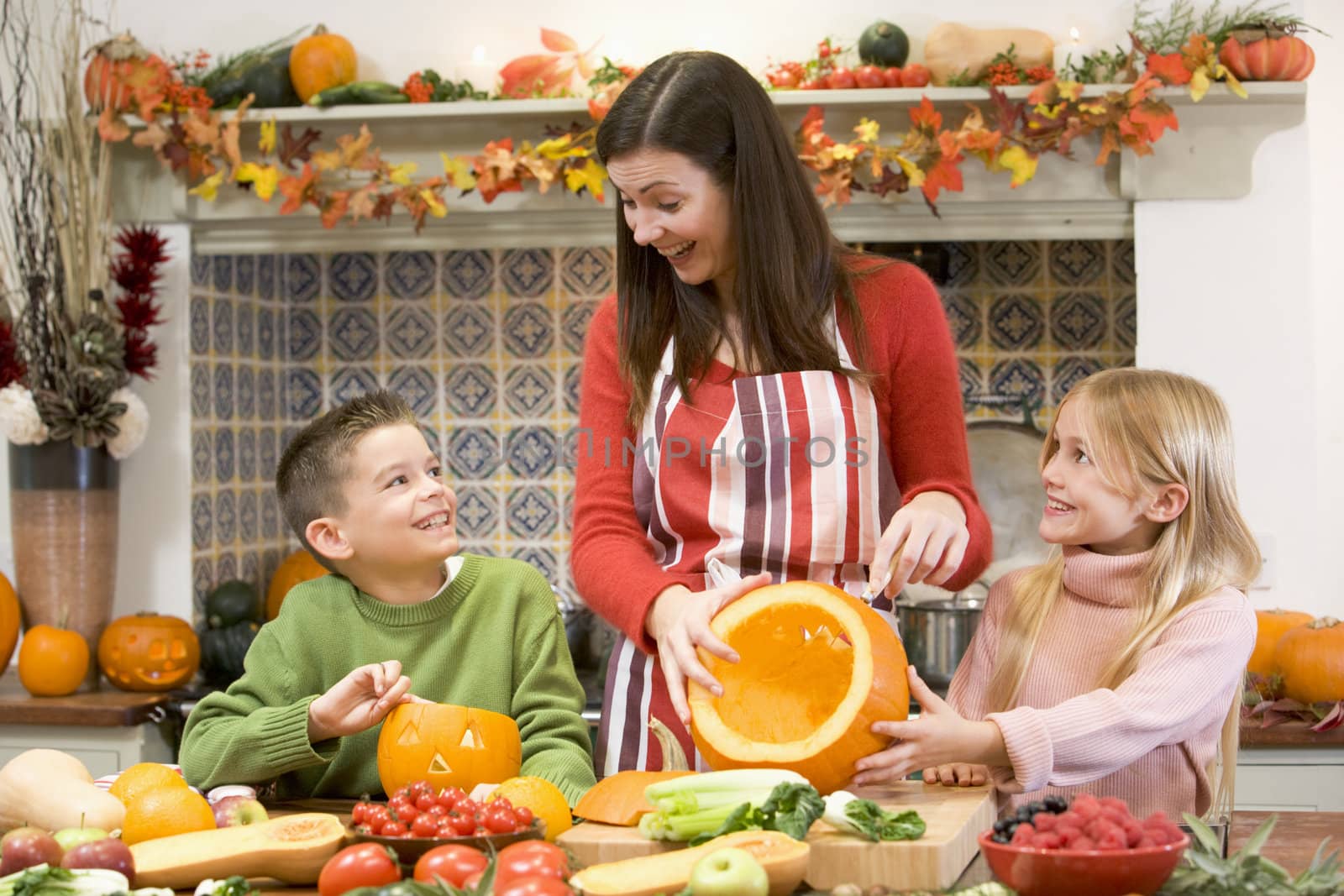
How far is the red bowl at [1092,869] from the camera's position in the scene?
3.35 ft

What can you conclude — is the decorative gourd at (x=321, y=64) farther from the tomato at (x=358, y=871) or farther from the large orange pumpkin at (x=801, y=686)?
the tomato at (x=358, y=871)

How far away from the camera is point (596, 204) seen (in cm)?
314

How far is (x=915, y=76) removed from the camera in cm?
292

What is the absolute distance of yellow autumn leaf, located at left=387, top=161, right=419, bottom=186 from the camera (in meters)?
3.04

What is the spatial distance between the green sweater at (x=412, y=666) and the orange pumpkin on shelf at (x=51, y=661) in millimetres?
1502

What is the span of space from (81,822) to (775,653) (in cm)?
65

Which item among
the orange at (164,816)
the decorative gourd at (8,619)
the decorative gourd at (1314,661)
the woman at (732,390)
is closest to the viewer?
the orange at (164,816)

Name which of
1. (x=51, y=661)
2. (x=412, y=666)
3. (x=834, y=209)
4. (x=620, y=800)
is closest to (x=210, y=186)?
(x=51, y=661)

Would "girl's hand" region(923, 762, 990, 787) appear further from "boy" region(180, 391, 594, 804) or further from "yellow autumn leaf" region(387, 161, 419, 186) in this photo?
"yellow autumn leaf" region(387, 161, 419, 186)

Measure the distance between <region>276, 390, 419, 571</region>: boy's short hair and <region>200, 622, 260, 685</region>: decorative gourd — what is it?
1.46 metres

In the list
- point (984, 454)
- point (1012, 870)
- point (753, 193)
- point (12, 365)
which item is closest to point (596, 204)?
A: point (984, 454)

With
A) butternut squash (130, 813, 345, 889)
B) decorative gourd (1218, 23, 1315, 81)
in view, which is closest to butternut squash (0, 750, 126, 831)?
butternut squash (130, 813, 345, 889)

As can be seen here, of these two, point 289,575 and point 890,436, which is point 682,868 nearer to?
point 890,436

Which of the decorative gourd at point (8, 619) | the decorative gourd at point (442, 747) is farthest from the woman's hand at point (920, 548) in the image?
the decorative gourd at point (8, 619)
